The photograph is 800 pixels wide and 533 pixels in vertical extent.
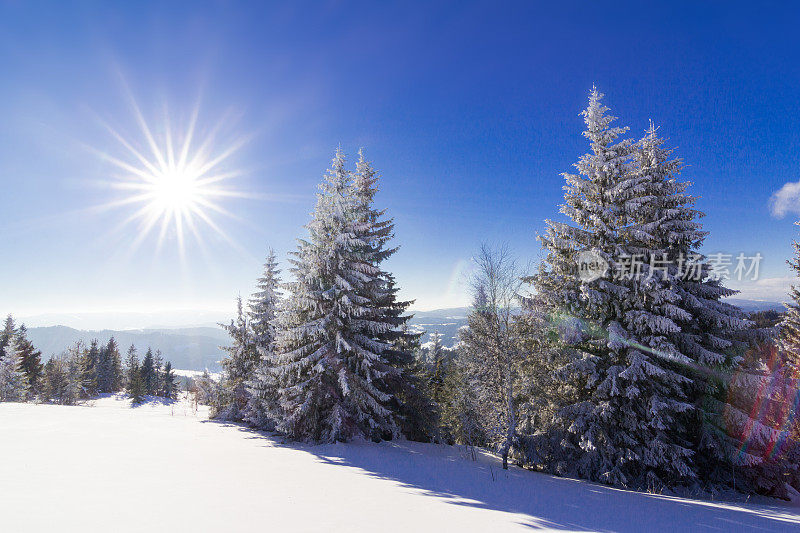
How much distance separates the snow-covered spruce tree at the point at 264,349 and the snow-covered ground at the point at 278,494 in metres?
3.98

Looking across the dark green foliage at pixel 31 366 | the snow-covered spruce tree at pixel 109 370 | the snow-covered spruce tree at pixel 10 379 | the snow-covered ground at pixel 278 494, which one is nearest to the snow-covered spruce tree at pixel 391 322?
the snow-covered ground at pixel 278 494

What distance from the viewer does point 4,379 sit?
110 feet

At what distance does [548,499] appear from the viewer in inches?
290

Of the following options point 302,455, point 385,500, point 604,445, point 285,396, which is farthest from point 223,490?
point 604,445

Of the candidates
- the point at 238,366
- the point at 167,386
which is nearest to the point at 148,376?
the point at 167,386

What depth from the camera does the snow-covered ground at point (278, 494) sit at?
434 centimetres

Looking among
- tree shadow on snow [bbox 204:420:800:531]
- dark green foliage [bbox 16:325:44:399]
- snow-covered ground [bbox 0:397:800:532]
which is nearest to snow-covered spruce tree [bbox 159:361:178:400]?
dark green foliage [bbox 16:325:44:399]

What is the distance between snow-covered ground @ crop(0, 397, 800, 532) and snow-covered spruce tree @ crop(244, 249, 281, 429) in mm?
3980

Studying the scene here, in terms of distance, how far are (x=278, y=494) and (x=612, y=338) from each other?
35.2 feet

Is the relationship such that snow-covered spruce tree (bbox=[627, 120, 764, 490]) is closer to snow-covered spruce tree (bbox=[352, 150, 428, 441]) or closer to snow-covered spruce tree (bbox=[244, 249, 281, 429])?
snow-covered spruce tree (bbox=[352, 150, 428, 441])

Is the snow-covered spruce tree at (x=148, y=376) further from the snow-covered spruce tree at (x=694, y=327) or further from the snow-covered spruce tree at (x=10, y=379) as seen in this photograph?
the snow-covered spruce tree at (x=694, y=327)

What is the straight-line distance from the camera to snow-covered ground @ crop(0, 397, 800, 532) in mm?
4336

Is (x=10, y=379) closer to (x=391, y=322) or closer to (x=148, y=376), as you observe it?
(x=148, y=376)

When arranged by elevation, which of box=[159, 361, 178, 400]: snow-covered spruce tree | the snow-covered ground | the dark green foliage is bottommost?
box=[159, 361, 178, 400]: snow-covered spruce tree
